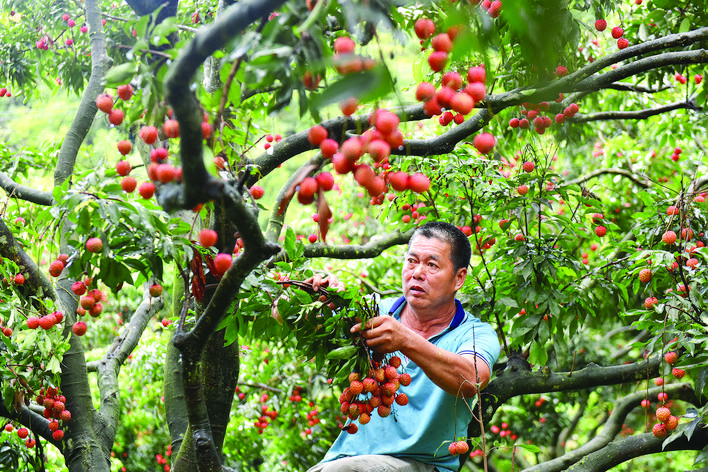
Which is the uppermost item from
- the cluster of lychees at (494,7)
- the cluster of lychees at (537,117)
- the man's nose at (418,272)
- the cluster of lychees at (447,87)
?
the cluster of lychees at (494,7)

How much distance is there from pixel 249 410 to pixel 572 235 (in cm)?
286

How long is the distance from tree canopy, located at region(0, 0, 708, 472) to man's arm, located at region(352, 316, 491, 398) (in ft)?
0.17

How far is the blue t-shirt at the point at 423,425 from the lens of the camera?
218 cm

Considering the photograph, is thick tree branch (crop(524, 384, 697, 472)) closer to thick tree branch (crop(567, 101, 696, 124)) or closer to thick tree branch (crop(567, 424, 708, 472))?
thick tree branch (crop(567, 424, 708, 472))

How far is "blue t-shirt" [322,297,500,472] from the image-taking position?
7.14ft

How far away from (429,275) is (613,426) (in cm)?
197

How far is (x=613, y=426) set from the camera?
147 inches

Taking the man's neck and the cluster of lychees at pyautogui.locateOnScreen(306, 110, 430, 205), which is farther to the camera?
the man's neck

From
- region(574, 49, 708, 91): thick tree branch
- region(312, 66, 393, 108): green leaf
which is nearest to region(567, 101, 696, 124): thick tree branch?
region(574, 49, 708, 91): thick tree branch

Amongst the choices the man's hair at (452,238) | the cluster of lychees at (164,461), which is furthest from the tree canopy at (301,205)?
the cluster of lychees at (164,461)

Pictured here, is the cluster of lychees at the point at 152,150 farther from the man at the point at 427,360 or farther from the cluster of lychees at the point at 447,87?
the man at the point at 427,360

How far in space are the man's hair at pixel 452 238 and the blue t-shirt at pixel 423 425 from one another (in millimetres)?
338

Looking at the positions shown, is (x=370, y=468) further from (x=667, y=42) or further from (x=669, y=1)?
(x=669, y=1)

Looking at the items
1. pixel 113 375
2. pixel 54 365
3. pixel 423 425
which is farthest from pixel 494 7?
pixel 113 375
